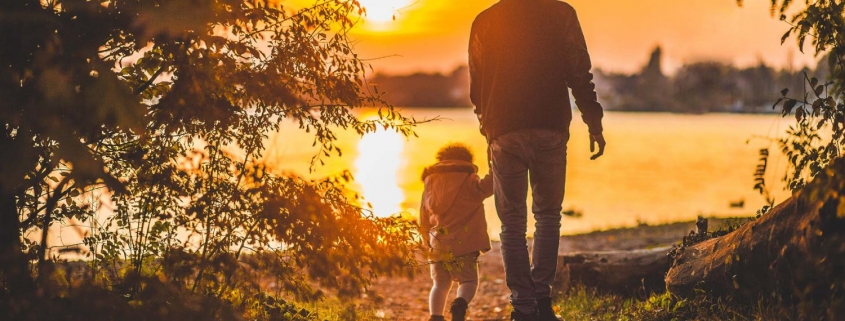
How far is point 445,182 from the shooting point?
20.5 ft

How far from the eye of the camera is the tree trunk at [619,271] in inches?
285

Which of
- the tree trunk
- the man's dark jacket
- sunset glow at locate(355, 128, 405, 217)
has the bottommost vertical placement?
the tree trunk

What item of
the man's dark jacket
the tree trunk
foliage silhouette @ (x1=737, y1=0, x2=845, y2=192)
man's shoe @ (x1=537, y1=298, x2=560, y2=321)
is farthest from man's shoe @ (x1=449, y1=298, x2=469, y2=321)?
foliage silhouette @ (x1=737, y1=0, x2=845, y2=192)

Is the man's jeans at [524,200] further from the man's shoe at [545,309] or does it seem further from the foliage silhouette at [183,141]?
the foliage silhouette at [183,141]

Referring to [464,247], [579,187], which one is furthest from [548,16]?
[579,187]

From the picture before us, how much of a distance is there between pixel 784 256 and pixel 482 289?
5.71 meters

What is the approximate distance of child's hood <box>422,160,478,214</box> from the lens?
6.19m

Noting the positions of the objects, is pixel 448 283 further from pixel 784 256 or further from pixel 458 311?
pixel 784 256

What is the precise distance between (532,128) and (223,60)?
201 cm

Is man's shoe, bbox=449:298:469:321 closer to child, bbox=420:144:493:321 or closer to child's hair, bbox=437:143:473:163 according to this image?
child, bbox=420:144:493:321

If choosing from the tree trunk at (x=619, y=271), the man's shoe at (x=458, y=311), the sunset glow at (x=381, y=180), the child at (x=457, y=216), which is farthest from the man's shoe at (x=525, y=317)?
the sunset glow at (x=381, y=180)

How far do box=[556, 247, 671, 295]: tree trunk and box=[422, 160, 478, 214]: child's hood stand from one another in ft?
6.37

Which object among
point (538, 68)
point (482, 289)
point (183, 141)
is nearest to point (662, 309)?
point (538, 68)

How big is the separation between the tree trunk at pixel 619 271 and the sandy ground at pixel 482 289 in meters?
0.80
